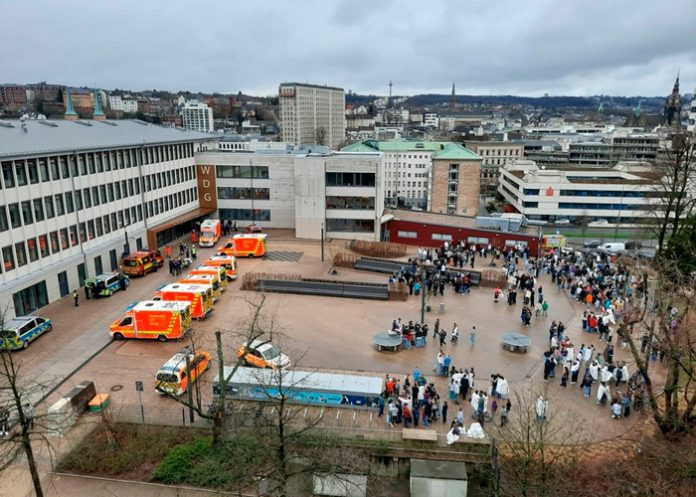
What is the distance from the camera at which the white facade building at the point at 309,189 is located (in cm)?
4175

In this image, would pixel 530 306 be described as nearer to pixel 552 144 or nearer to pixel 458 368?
pixel 458 368

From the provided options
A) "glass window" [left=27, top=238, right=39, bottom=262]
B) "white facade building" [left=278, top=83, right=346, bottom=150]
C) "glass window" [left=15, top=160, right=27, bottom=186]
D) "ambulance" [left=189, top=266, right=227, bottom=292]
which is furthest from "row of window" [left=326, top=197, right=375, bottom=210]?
"white facade building" [left=278, top=83, right=346, bottom=150]

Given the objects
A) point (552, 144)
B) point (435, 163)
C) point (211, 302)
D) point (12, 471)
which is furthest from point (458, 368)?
point (552, 144)

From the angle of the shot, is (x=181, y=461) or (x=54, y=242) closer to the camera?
(x=181, y=461)

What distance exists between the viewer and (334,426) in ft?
54.9

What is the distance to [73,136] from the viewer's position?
3216cm

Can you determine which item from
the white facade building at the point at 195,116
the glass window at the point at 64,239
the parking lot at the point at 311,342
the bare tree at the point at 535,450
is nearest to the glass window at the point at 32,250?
the glass window at the point at 64,239

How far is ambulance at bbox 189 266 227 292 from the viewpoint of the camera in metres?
29.0

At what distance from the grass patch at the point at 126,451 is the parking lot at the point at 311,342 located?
1053 millimetres

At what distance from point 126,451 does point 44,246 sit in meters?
16.7

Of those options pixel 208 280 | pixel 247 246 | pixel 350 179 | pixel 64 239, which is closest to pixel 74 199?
pixel 64 239

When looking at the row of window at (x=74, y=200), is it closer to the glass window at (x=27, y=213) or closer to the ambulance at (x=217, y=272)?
the glass window at (x=27, y=213)

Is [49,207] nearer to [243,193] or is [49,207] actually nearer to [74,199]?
[74,199]

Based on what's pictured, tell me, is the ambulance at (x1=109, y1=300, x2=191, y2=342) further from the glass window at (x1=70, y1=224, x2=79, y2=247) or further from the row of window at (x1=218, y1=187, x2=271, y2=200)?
the row of window at (x1=218, y1=187, x2=271, y2=200)
